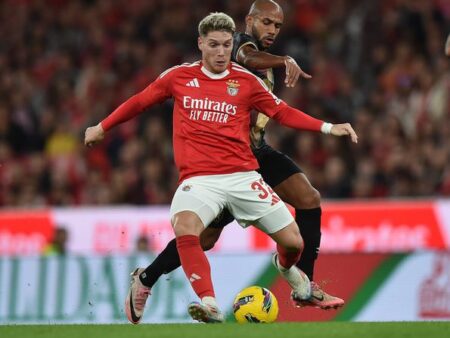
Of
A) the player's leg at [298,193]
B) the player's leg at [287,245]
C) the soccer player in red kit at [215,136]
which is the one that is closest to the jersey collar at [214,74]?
the soccer player in red kit at [215,136]

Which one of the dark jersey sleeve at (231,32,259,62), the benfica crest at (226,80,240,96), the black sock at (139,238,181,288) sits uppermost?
the dark jersey sleeve at (231,32,259,62)

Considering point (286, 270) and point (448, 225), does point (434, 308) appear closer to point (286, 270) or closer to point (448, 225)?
point (448, 225)

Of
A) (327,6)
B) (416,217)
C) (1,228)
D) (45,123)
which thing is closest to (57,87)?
(45,123)

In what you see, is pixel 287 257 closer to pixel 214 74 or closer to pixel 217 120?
pixel 217 120

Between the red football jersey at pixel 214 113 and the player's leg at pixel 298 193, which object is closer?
the red football jersey at pixel 214 113

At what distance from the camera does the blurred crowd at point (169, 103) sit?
49.9 ft

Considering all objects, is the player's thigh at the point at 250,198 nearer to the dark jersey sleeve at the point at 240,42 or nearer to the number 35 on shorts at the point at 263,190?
the number 35 on shorts at the point at 263,190

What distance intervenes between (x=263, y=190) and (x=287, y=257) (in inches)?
25.5

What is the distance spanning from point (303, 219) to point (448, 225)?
5.40 m

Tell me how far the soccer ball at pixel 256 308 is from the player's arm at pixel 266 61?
166 cm

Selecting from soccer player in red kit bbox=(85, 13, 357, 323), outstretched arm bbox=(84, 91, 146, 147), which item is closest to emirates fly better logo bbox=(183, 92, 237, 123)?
soccer player in red kit bbox=(85, 13, 357, 323)

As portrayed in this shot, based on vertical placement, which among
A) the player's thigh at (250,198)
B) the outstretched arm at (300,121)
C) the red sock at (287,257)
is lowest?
the red sock at (287,257)

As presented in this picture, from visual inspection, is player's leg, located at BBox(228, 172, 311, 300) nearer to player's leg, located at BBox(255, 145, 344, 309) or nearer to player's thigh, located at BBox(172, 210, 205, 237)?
player's thigh, located at BBox(172, 210, 205, 237)

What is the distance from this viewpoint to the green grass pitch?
24.0 ft
